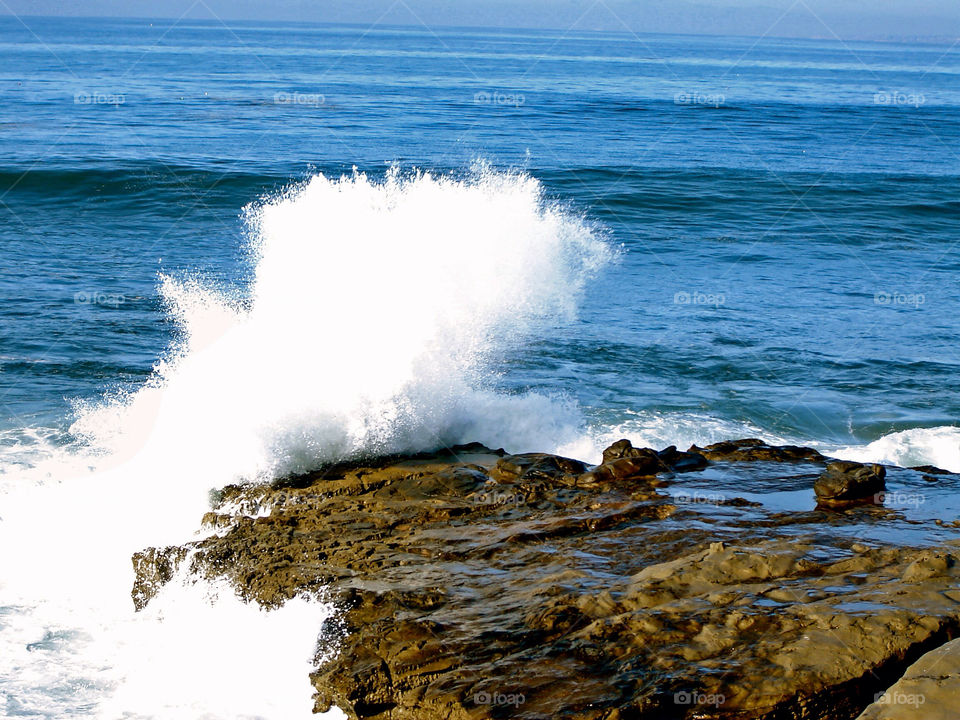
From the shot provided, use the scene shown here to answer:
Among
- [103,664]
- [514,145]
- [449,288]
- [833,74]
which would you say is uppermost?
[833,74]

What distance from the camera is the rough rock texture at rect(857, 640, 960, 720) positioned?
433cm

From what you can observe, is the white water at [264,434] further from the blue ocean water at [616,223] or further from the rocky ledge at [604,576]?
the blue ocean water at [616,223]

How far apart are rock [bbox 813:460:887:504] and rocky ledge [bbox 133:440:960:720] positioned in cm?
2

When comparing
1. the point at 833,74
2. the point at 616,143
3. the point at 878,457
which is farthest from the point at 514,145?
the point at 833,74

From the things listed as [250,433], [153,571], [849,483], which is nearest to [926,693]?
[849,483]

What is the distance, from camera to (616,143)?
32.1m

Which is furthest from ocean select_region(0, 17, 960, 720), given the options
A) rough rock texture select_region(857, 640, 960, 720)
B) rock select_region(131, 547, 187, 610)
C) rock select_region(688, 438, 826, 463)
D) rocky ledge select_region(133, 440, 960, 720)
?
rough rock texture select_region(857, 640, 960, 720)

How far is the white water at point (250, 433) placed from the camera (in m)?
6.13

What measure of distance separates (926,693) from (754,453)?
13.0ft

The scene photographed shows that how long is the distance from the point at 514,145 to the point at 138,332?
1944cm

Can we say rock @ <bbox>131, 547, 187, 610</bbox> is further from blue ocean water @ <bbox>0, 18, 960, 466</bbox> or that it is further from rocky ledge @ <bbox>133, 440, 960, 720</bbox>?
blue ocean water @ <bbox>0, 18, 960, 466</bbox>

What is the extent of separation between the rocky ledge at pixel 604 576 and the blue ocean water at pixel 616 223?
14.0 ft

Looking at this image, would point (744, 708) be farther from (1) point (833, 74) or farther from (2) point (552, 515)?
(1) point (833, 74)

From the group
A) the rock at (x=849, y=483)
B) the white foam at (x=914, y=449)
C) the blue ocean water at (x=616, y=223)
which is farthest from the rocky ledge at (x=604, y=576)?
the blue ocean water at (x=616, y=223)
